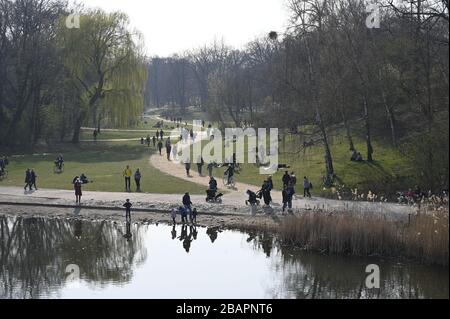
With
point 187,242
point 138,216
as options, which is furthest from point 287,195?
point 138,216

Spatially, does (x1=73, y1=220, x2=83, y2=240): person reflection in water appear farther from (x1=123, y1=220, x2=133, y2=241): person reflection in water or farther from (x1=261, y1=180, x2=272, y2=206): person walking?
(x1=261, y1=180, x2=272, y2=206): person walking

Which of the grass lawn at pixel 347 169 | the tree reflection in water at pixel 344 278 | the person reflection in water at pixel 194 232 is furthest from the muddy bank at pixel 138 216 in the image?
the grass lawn at pixel 347 169

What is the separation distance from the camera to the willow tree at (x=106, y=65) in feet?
186

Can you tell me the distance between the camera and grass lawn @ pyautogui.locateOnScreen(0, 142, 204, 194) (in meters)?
32.8

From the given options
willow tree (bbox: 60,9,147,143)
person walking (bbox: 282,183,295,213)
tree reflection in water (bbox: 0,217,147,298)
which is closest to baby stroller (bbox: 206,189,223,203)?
person walking (bbox: 282,183,295,213)

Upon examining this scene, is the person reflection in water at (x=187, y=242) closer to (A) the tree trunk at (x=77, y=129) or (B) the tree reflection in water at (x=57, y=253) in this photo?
(B) the tree reflection in water at (x=57, y=253)

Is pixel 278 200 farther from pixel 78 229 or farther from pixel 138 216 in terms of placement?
pixel 78 229

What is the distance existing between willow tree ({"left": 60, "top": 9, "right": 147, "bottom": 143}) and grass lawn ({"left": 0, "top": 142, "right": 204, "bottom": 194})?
355cm

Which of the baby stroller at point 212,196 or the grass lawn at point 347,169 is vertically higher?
the grass lawn at point 347,169

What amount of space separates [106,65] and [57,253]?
131 ft

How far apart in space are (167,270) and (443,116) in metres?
13.9

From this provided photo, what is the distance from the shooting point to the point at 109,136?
219 feet

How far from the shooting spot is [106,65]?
57938 millimetres

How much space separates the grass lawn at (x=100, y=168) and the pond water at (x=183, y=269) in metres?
8.79
